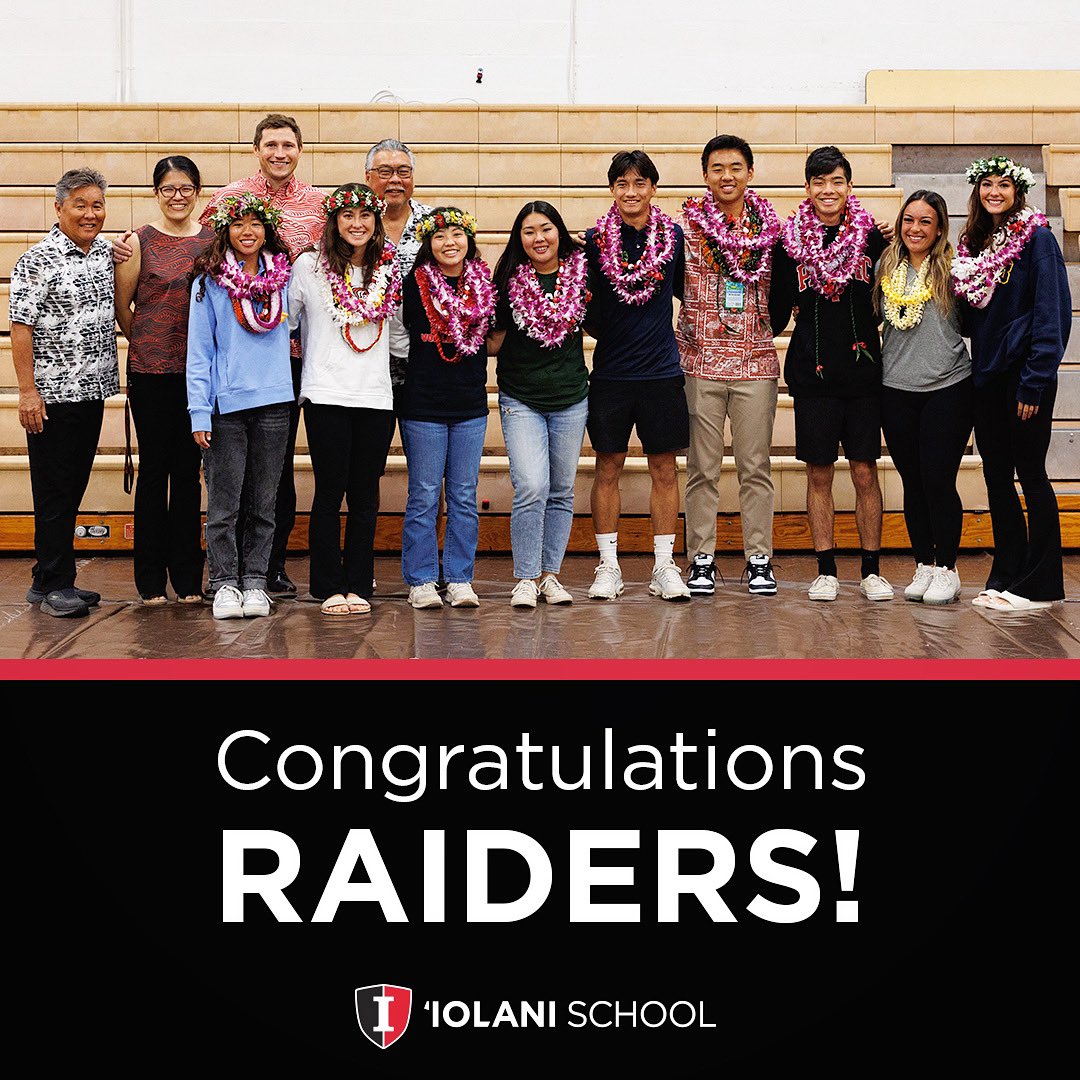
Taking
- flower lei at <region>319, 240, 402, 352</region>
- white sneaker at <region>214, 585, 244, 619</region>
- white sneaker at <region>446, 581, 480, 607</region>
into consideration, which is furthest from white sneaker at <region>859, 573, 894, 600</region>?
white sneaker at <region>214, 585, 244, 619</region>

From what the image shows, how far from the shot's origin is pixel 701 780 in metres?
2.74

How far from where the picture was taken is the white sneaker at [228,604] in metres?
4.38

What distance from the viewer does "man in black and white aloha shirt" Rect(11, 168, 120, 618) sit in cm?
445

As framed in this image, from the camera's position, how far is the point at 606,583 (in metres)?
4.72

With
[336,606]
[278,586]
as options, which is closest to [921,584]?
[336,606]

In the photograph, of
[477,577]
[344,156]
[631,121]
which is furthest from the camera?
[631,121]

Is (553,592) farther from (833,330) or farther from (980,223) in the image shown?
(980,223)

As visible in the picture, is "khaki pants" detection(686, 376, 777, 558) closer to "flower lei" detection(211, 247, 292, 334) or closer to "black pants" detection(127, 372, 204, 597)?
"flower lei" detection(211, 247, 292, 334)

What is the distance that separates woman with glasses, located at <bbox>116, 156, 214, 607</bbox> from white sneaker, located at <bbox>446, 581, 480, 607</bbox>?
31.7 inches

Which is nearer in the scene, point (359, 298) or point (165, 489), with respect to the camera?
point (359, 298)

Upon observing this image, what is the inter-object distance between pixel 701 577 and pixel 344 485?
120 cm

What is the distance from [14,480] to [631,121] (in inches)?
134

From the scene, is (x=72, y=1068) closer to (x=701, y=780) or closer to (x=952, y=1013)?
(x=701, y=780)

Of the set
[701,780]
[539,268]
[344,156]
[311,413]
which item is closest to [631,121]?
[344,156]
